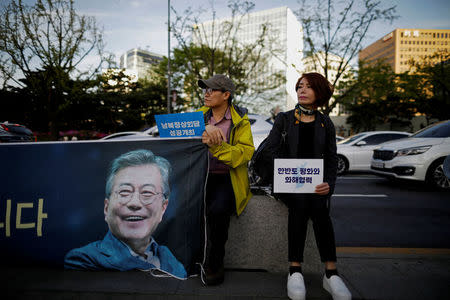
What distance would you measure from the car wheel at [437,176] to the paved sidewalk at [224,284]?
484 centimetres

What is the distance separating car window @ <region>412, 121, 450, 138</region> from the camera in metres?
6.99

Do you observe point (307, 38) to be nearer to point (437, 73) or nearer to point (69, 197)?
point (437, 73)

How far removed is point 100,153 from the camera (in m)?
2.61

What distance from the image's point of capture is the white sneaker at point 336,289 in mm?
2109

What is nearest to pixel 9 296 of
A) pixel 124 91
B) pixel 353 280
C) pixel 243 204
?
pixel 243 204

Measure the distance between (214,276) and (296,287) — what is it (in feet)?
2.12

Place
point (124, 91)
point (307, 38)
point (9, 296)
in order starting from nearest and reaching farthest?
point (9, 296) < point (307, 38) < point (124, 91)

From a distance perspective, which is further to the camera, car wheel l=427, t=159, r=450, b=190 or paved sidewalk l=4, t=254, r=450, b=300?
car wheel l=427, t=159, r=450, b=190

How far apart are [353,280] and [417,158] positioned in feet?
18.3

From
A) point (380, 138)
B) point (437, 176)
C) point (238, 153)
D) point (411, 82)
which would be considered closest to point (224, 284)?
point (238, 153)

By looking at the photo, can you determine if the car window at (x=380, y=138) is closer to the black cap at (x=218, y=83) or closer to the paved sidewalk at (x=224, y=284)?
the paved sidewalk at (x=224, y=284)

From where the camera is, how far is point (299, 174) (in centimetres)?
233

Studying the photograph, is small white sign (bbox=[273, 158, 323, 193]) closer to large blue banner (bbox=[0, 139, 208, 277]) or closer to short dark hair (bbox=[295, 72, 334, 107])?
short dark hair (bbox=[295, 72, 334, 107])

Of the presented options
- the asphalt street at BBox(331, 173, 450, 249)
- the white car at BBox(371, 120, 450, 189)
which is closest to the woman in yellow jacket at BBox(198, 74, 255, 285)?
the asphalt street at BBox(331, 173, 450, 249)
